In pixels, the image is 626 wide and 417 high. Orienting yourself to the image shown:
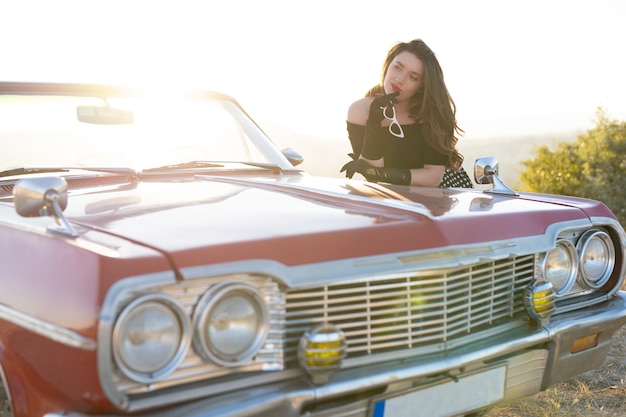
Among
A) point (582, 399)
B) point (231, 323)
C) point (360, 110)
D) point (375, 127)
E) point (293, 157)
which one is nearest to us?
point (231, 323)

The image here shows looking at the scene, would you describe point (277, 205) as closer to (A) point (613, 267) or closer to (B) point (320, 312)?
(B) point (320, 312)

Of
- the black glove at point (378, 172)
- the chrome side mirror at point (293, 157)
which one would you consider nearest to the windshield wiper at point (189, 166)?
the chrome side mirror at point (293, 157)

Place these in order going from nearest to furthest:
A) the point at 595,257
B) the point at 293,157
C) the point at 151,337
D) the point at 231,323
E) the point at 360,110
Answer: the point at 151,337, the point at 231,323, the point at 595,257, the point at 293,157, the point at 360,110

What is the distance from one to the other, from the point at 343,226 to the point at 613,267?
1397 millimetres

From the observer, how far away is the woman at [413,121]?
4.62m

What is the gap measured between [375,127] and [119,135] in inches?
68.5

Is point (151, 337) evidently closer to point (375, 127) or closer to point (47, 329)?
point (47, 329)

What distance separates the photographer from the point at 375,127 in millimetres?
4664

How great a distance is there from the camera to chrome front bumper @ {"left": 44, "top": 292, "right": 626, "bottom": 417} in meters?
2.04

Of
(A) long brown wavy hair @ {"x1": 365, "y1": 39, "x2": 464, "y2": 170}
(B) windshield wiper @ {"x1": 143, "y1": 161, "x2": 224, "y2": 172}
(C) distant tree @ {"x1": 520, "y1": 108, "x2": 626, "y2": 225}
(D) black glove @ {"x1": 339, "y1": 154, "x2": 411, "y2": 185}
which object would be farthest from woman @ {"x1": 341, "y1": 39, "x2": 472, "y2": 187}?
(C) distant tree @ {"x1": 520, "y1": 108, "x2": 626, "y2": 225}

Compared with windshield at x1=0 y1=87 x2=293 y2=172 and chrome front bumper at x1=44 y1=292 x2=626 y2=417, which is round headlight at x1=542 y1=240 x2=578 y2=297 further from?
windshield at x1=0 y1=87 x2=293 y2=172

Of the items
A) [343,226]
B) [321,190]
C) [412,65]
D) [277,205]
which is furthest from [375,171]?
[343,226]

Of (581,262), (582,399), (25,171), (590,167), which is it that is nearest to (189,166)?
(25,171)

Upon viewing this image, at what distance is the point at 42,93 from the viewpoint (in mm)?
3504
